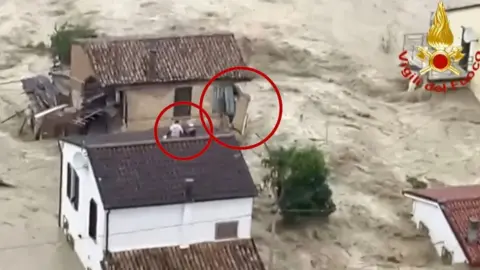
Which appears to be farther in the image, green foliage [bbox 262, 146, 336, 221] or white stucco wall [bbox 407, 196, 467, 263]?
green foliage [bbox 262, 146, 336, 221]

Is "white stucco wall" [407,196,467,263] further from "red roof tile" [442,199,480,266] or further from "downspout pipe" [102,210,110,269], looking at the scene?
"downspout pipe" [102,210,110,269]

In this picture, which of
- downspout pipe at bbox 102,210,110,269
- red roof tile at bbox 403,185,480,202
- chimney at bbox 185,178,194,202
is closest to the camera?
downspout pipe at bbox 102,210,110,269

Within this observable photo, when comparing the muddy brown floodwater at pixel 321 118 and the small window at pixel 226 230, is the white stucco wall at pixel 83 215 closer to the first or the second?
the muddy brown floodwater at pixel 321 118

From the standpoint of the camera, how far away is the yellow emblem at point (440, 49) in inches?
1473

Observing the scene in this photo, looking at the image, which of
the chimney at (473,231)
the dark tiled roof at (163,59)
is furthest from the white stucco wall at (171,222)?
the dark tiled roof at (163,59)

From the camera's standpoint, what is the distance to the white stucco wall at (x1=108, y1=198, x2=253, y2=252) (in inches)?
945

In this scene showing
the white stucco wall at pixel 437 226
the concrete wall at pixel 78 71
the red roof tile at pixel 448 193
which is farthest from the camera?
the concrete wall at pixel 78 71

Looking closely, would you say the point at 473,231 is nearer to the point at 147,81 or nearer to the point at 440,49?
the point at 147,81

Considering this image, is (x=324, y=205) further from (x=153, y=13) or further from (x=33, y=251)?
(x=153, y=13)

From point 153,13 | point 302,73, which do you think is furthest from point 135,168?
point 153,13

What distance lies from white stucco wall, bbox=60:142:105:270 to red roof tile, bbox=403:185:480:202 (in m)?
8.70

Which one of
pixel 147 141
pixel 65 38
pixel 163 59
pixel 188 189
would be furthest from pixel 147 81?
pixel 65 38

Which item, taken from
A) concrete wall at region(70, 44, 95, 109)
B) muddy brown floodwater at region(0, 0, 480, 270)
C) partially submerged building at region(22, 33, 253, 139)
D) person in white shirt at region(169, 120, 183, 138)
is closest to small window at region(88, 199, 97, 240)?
muddy brown floodwater at region(0, 0, 480, 270)

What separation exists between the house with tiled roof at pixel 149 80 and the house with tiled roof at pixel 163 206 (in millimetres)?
5964
